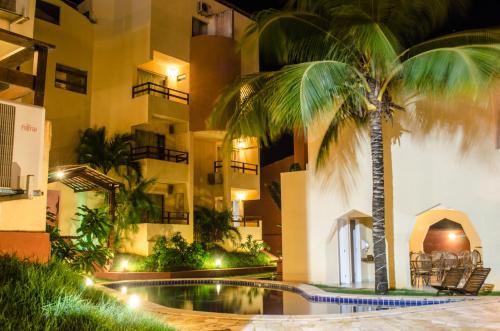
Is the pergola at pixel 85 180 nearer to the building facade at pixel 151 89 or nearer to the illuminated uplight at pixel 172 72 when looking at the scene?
the building facade at pixel 151 89

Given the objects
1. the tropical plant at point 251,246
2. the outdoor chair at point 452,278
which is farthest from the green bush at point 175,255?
the outdoor chair at point 452,278

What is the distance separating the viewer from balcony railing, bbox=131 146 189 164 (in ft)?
74.5

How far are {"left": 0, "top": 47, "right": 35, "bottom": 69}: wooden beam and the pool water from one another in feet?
19.4

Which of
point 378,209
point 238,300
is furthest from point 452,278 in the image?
point 238,300

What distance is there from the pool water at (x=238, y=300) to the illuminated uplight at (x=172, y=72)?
37.8ft

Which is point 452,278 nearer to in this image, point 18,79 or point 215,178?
point 18,79

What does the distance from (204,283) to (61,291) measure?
12.4 metres

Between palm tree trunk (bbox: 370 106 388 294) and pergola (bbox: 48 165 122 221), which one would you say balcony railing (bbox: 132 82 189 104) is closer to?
pergola (bbox: 48 165 122 221)

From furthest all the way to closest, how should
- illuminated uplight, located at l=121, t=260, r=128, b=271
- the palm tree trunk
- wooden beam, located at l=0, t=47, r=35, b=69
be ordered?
illuminated uplight, located at l=121, t=260, r=128, b=271 → the palm tree trunk → wooden beam, located at l=0, t=47, r=35, b=69

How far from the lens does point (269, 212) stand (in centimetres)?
3097

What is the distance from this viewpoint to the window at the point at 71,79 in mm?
22297

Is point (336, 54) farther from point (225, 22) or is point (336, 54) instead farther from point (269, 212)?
point (269, 212)

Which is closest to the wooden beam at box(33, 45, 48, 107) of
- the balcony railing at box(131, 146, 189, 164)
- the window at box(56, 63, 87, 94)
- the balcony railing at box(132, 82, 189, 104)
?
the balcony railing at box(131, 146, 189, 164)

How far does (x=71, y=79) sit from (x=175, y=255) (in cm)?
893
